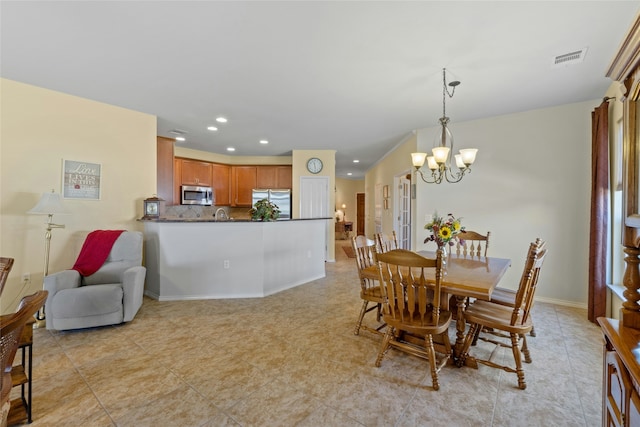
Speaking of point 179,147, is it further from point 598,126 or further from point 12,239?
point 598,126

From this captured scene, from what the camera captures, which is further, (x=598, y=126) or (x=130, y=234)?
(x=130, y=234)

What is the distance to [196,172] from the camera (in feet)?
19.9

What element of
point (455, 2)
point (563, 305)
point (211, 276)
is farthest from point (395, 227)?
point (455, 2)

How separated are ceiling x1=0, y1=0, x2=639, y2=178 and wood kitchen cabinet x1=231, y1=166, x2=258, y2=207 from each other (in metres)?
2.81

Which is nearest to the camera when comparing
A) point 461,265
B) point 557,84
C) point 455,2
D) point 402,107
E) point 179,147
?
point 455,2

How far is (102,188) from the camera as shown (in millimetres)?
3475

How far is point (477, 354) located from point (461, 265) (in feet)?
2.49

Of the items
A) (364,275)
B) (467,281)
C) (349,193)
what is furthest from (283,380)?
(349,193)

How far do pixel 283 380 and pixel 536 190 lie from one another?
3.89 meters

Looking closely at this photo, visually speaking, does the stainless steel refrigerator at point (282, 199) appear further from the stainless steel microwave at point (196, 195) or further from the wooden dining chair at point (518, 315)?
the wooden dining chair at point (518, 315)

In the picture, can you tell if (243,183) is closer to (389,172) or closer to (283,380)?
(389,172)

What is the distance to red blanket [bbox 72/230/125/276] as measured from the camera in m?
2.96

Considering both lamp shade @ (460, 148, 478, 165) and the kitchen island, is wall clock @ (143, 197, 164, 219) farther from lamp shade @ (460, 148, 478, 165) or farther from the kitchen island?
lamp shade @ (460, 148, 478, 165)

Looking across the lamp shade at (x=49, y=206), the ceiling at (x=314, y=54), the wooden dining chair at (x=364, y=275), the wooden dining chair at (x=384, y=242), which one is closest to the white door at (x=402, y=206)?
the ceiling at (x=314, y=54)
